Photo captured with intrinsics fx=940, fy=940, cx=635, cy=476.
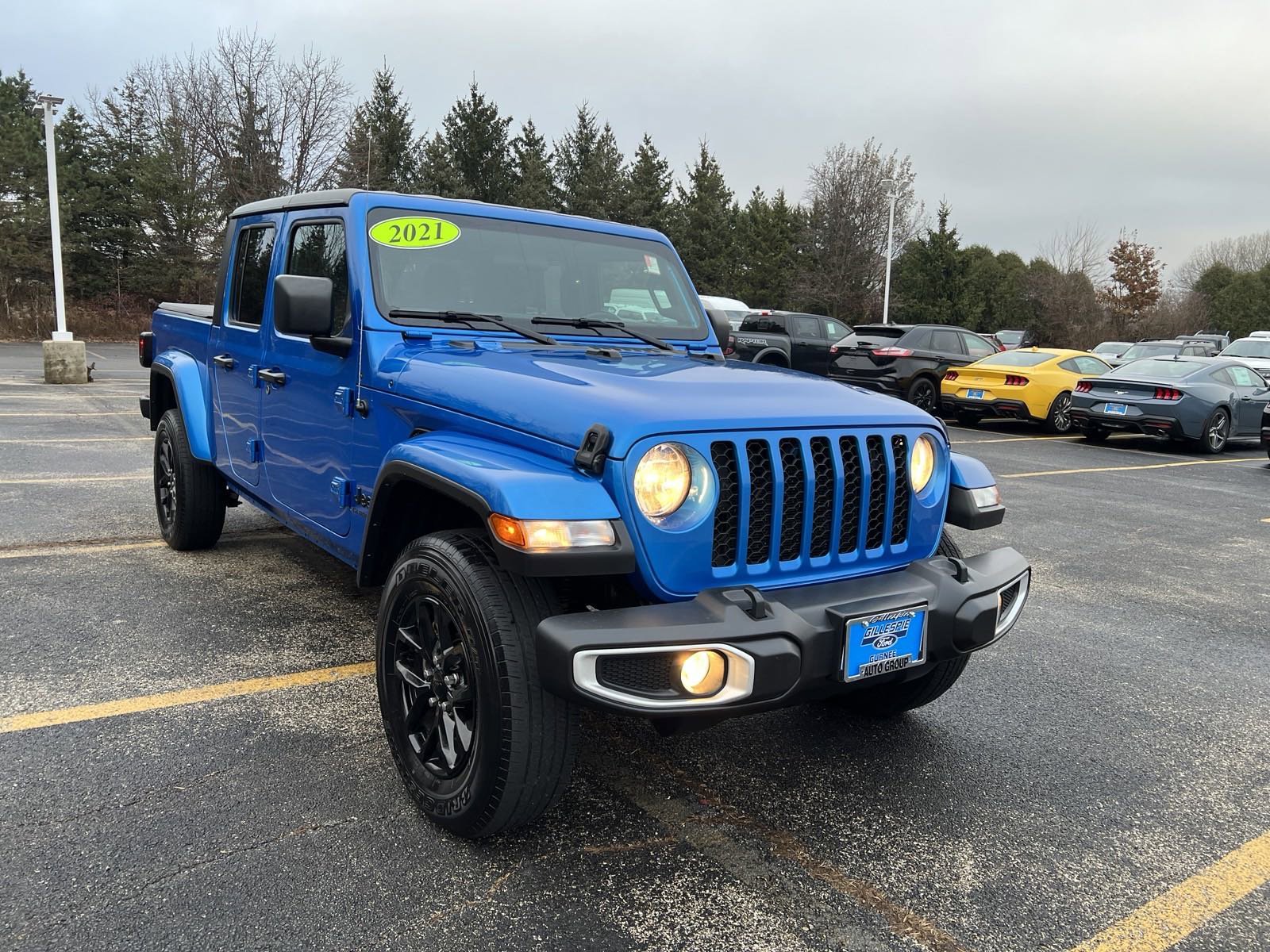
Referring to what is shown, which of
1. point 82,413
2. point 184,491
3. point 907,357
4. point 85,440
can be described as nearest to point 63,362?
point 82,413

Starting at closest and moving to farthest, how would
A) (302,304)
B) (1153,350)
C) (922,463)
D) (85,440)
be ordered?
(922,463) < (302,304) < (85,440) < (1153,350)

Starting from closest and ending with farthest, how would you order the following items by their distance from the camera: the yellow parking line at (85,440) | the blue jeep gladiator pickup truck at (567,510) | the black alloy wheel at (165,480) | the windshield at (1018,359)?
the blue jeep gladiator pickup truck at (567,510), the black alloy wheel at (165,480), the yellow parking line at (85,440), the windshield at (1018,359)

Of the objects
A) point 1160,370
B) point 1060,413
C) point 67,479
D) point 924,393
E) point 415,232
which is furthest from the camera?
point 924,393

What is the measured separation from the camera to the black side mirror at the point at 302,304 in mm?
3252

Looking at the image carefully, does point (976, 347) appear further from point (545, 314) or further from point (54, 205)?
point (54, 205)

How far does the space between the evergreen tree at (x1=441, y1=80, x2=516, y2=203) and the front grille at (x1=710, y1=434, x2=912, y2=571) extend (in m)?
43.1

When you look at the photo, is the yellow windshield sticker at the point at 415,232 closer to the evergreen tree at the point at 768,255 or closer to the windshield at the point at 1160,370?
the windshield at the point at 1160,370

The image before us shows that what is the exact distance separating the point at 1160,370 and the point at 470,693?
13.8 meters

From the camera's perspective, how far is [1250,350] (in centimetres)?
2141

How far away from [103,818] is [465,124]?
45.1 meters

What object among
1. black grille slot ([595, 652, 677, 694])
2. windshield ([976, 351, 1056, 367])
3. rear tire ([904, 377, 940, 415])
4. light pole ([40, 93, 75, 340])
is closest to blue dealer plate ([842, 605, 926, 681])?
black grille slot ([595, 652, 677, 694])

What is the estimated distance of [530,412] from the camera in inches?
105

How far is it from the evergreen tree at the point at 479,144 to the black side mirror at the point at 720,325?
41.2 meters

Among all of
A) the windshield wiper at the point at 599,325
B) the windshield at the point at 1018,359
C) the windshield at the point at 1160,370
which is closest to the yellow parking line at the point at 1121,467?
the windshield at the point at 1160,370
